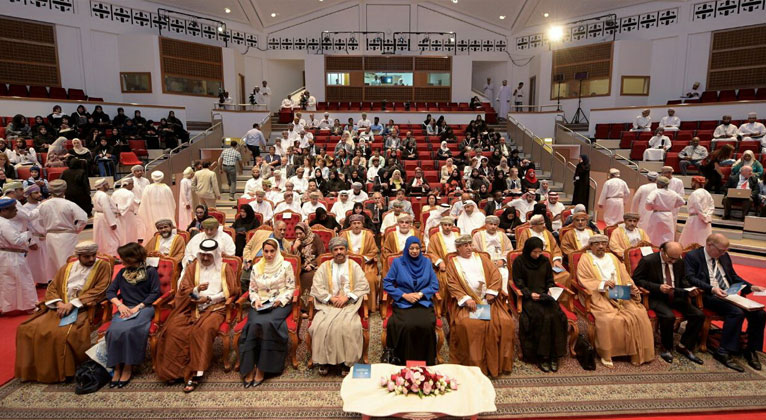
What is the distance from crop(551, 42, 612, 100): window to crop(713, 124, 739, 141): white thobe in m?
5.21

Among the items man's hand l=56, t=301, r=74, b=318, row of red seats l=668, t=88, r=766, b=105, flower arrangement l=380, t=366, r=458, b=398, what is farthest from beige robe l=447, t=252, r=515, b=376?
row of red seats l=668, t=88, r=766, b=105

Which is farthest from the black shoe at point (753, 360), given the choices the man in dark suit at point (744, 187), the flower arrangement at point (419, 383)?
the man in dark suit at point (744, 187)

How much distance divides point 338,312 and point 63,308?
245 centimetres

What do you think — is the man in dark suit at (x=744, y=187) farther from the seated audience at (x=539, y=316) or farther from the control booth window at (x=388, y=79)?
the control booth window at (x=388, y=79)

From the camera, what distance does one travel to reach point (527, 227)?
19.1ft

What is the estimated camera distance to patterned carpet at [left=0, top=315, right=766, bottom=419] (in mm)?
3438

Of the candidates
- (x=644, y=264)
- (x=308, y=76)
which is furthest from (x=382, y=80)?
(x=644, y=264)

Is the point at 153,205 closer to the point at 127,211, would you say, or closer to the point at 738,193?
the point at 127,211

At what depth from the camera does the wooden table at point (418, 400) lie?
2965mm

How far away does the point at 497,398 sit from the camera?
3.63 metres

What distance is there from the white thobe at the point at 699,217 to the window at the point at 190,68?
52.3 ft

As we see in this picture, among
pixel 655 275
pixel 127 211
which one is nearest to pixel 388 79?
pixel 127 211

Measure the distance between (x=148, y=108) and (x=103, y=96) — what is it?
2681 millimetres

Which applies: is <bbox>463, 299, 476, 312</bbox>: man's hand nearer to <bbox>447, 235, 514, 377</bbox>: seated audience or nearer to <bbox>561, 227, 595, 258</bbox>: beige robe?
<bbox>447, 235, 514, 377</bbox>: seated audience
